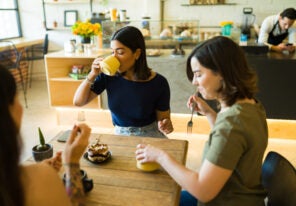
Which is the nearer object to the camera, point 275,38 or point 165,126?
point 165,126

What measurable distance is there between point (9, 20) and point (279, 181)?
5925 millimetres

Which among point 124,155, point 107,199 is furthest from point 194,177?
point 124,155

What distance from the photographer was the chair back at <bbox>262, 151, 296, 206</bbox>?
1.04 metres

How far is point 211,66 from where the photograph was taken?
104cm

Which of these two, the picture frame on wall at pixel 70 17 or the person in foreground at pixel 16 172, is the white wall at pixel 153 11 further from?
the person in foreground at pixel 16 172

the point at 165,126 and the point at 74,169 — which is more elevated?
Answer: the point at 74,169

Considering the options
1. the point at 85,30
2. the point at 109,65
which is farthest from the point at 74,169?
the point at 85,30

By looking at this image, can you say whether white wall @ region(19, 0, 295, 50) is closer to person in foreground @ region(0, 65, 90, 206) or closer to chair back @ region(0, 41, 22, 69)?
chair back @ region(0, 41, 22, 69)

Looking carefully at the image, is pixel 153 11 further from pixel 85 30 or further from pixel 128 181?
pixel 128 181

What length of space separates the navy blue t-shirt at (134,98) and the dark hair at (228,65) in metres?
0.72

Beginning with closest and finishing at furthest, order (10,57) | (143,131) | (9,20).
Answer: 1. (143,131)
2. (10,57)
3. (9,20)

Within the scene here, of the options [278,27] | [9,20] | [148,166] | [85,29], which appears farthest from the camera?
[9,20]

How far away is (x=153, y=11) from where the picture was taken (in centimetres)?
532

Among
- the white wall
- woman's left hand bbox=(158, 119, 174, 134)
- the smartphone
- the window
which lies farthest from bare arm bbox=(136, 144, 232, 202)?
→ the window
